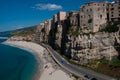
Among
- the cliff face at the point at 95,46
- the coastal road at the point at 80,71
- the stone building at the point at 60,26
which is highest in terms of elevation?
the stone building at the point at 60,26

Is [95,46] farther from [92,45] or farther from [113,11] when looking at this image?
[113,11]

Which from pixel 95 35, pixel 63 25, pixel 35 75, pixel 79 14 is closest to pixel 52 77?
pixel 35 75

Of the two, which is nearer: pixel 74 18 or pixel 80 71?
pixel 80 71

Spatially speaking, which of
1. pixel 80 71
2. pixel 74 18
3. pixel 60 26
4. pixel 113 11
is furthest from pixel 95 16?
pixel 60 26

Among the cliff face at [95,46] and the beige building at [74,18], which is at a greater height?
the beige building at [74,18]

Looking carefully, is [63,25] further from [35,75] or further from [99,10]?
[35,75]

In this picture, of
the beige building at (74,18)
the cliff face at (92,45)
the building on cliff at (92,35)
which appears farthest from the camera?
the beige building at (74,18)

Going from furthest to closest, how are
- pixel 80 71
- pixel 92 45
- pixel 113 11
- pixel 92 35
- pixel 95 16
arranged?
pixel 95 16 < pixel 113 11 < pixel 92 35 < pixel 92 45 < pixel 80 71

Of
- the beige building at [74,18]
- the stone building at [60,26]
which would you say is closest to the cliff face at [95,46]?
the beige building at [74,18]

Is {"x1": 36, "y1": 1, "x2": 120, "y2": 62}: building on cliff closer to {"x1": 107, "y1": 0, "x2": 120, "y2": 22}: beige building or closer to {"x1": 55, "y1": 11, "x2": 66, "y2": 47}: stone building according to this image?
{"x1": 107, "y1": 0, "x2": 120, "y2": 22}: beige building

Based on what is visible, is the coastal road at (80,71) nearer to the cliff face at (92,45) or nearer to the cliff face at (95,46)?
the cliff face at (92,45)
